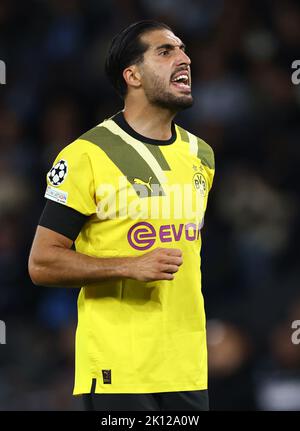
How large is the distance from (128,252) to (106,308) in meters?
0.21

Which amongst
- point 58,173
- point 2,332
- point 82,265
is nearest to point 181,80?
point 58,173

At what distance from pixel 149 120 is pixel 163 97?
101mm

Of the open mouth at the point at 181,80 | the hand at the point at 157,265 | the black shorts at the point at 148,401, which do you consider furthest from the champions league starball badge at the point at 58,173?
the black shorts at the point at 148,401

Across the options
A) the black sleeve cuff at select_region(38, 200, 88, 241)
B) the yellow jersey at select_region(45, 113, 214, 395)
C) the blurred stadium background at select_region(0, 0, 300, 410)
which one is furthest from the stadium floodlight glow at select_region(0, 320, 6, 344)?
the black sleeve cuff at select_region(38, 200, 88, 241)

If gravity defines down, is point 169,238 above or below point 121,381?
above

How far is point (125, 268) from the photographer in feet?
11.5

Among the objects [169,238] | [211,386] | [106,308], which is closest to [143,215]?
[169,238]

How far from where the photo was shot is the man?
3578 millimetres

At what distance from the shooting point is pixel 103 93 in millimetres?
7160

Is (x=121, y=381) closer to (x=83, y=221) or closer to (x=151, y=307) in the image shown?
(x=151, y=307)

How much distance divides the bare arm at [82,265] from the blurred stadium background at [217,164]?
1420mm
